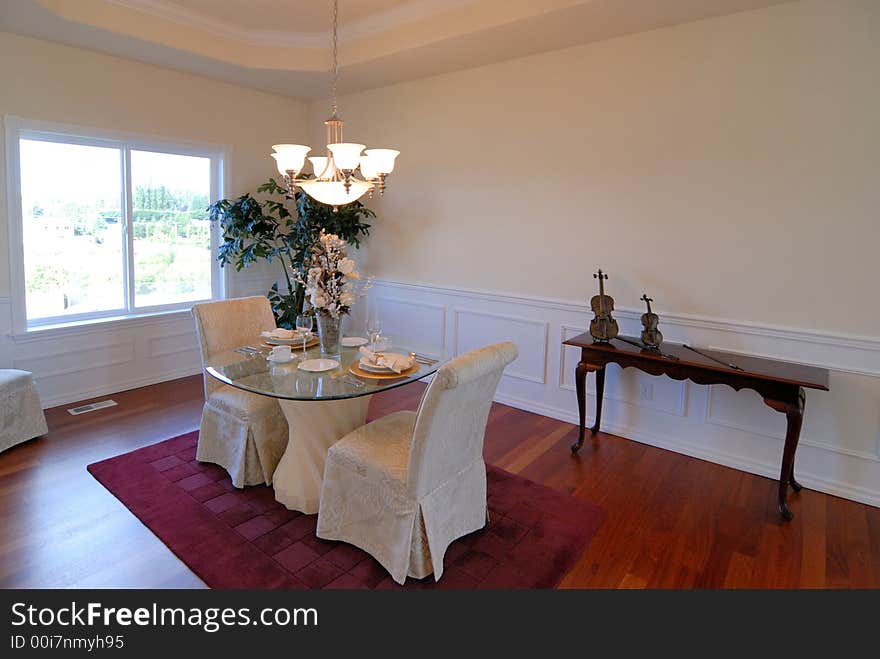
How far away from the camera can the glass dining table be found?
2.48 m

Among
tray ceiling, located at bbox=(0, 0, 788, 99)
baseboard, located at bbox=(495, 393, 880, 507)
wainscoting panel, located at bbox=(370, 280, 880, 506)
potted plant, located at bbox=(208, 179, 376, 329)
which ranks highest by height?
tray ceiling, located at bbox=(0, 0, 788, 99)

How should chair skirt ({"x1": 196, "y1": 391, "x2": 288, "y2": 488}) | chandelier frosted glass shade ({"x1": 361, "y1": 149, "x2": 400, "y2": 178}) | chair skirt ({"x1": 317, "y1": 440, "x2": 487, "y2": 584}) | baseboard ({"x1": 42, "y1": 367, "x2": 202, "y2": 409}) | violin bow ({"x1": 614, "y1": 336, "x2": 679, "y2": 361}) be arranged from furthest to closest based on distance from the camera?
baseboard ({"x1": 42, "y1": 367, "x2": 202, "y2": 409}) → violin bow ({"x1": 614, "y1": 336, "x2": 679, "y2": 361}) → chair skirt ({"x1": 196, "y1": 391, "x2": 288, "y2": 488}) → chandelier frosted glass shade ({"x1": 361, "y1": 149, "x2": 400, "y2": 178}) → chair skirt ({"x1": 317, "y1": 440, "x2": 487, "y2": 584})

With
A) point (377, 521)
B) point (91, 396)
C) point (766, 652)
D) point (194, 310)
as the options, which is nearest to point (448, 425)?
point (377, 521)

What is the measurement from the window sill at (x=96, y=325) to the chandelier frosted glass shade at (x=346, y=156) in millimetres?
2925

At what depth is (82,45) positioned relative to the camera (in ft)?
12.8

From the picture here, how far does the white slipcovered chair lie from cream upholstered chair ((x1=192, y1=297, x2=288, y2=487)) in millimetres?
1177

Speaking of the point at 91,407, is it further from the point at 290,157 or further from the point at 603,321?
the point at 603,321

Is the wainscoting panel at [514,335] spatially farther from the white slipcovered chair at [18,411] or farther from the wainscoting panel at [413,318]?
the white slipcovered chair at [18,411]

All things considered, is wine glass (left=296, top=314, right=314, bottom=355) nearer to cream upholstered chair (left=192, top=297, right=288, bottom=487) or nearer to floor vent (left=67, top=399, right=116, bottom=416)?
cream upholstered chair (left=192, top=297, right=288, bottom=487)

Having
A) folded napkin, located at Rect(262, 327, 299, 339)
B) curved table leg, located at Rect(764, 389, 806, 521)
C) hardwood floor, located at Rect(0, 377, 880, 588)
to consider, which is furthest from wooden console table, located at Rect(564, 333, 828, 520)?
folded napkin, located at Rect(262, 327, 299, 339)

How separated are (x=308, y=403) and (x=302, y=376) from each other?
0.18 metres

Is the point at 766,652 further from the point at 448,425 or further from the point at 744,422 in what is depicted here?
the point at 744,422

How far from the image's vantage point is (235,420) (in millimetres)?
2893

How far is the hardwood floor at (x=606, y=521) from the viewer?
2250 mm
